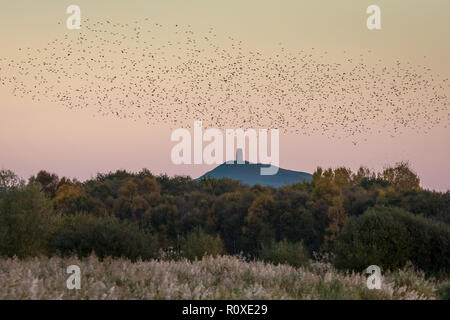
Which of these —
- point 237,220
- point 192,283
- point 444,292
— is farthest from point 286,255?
point 237,220

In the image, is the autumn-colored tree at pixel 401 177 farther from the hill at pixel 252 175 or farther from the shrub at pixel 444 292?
the shrub at pixel 444 292

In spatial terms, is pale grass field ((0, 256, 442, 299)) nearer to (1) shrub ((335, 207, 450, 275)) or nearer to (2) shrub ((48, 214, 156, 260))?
(2) shrub ((48, 214, 156, 260))

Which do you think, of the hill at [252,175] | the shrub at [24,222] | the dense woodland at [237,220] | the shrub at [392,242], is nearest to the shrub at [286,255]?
the dense woodland at [237,220]

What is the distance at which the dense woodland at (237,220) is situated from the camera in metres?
23.1

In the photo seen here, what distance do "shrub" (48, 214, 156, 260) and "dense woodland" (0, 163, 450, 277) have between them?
0.13ft

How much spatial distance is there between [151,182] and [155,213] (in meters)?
14.4

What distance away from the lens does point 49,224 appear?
25734mm

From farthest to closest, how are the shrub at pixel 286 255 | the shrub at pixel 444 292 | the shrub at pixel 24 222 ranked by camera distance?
the shrub at pixel 24 222 → the shrub at pixel 286 255 → the shrub at pixel 444 292

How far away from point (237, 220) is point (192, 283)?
54879 millimetres

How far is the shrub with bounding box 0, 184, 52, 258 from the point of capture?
24906 mm

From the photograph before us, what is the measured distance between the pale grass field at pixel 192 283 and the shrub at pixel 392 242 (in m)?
5.58
